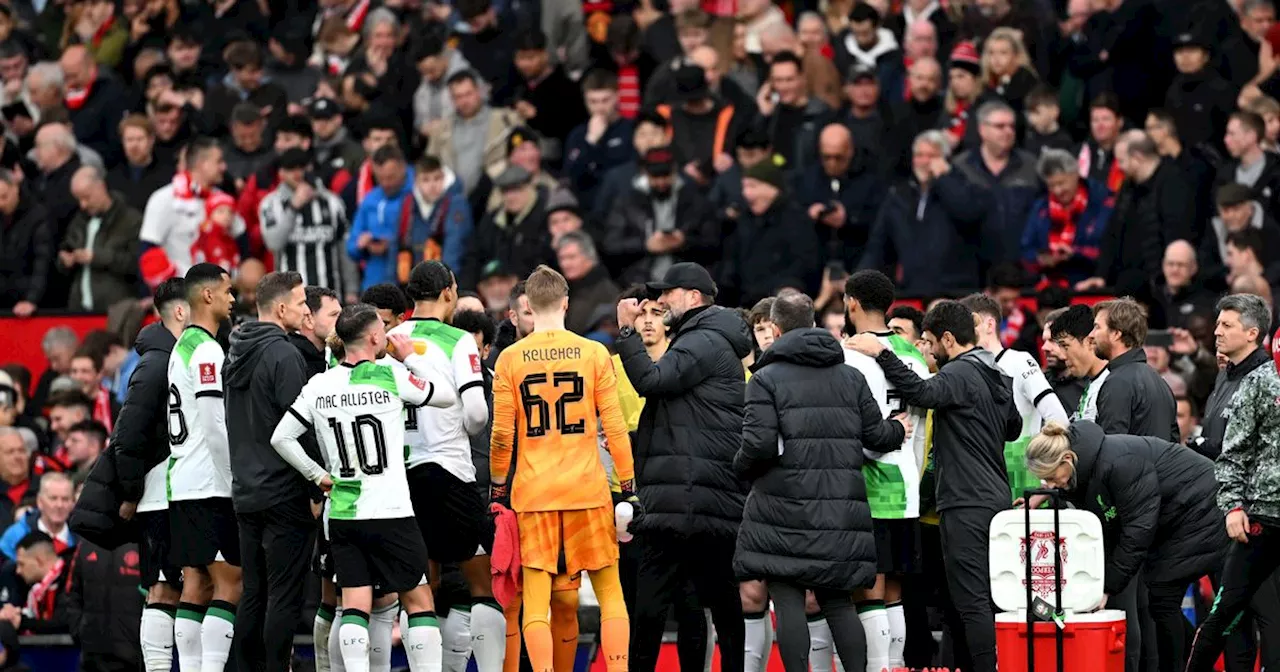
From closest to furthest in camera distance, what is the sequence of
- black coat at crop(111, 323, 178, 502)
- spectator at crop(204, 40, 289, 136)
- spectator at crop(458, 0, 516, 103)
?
1. black coat at crop(111, 323, 178, 502)
2. spectator at crop(458, 0, 516, 103)
3. spectator at crop(204, 40, 289, 136)

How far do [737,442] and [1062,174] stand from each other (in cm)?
555

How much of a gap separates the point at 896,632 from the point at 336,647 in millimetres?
2899

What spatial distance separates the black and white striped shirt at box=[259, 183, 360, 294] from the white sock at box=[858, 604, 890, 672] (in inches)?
293

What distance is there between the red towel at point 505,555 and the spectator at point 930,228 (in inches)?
226

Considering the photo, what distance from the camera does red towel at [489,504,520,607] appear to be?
37.4 feet

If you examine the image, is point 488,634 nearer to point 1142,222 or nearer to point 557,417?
point 557,417

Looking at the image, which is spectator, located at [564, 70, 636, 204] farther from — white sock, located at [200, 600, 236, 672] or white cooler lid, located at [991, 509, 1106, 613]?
white cooler lid, located at [991, 509, 1106, 613]

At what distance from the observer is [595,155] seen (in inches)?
734

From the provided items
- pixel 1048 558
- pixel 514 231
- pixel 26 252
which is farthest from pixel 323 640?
pixel 26 252

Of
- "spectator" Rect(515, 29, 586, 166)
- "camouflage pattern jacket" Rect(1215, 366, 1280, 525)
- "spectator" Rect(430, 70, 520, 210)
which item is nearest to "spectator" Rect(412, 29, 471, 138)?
"spectator" Rect(430, 70, 520, 210)

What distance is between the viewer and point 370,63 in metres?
20.6

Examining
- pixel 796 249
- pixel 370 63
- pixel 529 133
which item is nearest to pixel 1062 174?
pixel 796 249

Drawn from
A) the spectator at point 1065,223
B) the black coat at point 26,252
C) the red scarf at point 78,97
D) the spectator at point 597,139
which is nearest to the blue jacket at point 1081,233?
the spectator at point 1065,223

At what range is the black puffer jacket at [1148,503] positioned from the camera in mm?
11203
